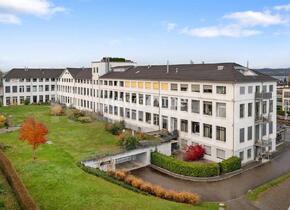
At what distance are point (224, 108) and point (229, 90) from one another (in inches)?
92.7

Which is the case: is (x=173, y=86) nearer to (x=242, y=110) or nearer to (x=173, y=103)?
(x=173, y=103)

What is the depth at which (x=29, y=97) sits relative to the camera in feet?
282

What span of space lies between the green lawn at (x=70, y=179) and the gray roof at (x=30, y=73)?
41812mm

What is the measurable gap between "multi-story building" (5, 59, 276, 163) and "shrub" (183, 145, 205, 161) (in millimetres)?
1087

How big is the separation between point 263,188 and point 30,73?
239 feet

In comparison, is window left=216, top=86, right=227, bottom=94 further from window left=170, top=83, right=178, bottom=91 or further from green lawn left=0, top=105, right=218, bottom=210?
green lawn left=0, top=105, right=218, bottom=210

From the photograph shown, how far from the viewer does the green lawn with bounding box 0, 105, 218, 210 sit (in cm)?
2323

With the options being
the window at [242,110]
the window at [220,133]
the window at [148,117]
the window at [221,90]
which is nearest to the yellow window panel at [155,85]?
the window at [148,117]

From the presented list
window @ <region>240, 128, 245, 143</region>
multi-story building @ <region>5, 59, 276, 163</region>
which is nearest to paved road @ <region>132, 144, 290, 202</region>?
multi-story building @ <region>5, 59, 276, 163</region>

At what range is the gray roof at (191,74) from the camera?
37.7 meters

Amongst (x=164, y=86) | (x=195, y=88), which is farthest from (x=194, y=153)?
(x=164, y=86)

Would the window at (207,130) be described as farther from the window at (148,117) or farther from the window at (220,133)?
the window at (148,117)

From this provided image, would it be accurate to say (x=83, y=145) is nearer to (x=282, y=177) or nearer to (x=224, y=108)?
(x=224, y=108)

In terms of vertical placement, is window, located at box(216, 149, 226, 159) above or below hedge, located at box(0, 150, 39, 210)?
below
